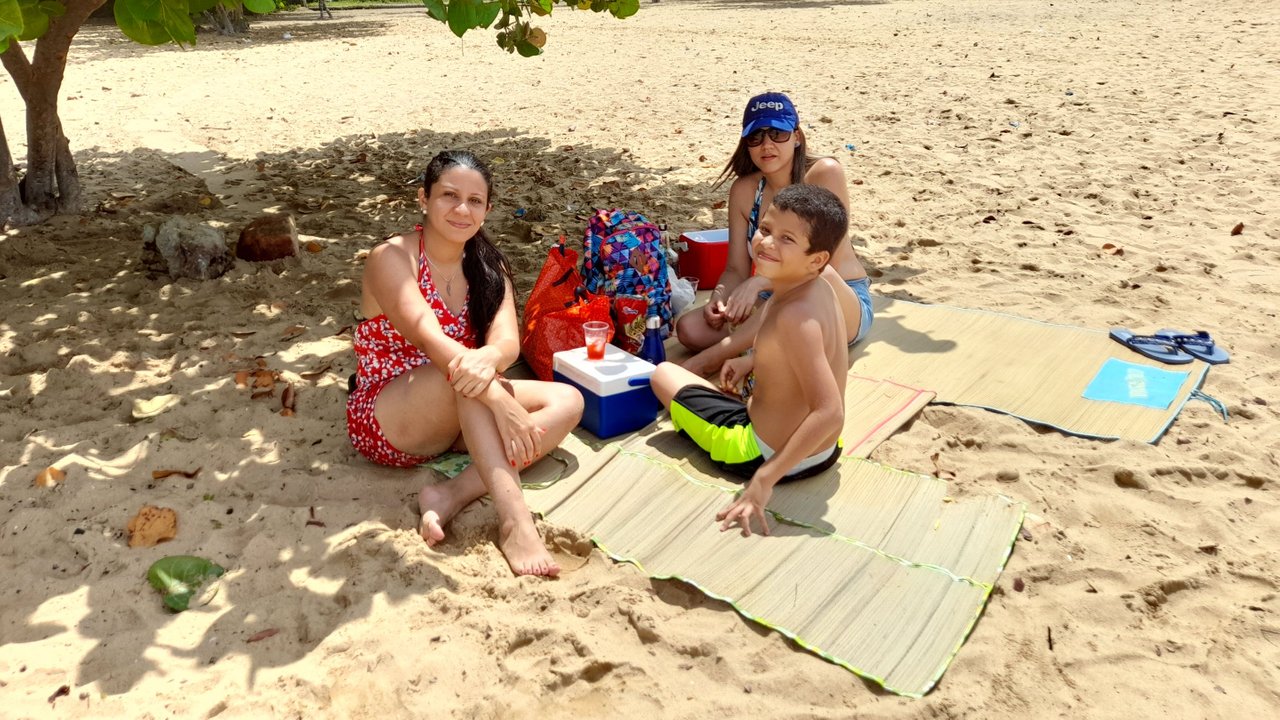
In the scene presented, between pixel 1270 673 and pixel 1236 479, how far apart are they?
1.08m

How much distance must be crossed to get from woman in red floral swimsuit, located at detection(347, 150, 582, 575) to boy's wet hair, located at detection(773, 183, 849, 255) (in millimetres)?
1116

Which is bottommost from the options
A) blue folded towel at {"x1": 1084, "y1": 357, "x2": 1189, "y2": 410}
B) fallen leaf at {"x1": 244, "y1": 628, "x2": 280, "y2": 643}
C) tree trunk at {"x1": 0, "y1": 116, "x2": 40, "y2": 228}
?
fallen leaf at {"x1": 244, "y1": 628, "x2": 280, "y2": 643}

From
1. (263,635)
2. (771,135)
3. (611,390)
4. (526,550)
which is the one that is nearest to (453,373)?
(526,550)

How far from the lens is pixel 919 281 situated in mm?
5406

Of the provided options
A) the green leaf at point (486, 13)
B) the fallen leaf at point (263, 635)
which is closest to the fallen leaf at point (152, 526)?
the fallen leaf at point (263, 635)

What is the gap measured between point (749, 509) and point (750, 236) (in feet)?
6.27

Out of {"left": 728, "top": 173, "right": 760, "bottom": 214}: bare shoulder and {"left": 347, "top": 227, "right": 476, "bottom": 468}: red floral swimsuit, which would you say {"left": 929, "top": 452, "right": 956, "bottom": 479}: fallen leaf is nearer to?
{"left": 728, "top": 173, "right": 760, "bottom": 214}: bare shoulder

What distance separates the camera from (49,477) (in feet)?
10.3

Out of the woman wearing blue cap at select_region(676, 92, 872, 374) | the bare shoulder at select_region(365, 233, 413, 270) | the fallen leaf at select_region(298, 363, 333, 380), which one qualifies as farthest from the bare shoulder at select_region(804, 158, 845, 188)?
the fallen leaf at select_region(298, 363, 333, 380)

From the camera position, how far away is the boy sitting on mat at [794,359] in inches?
114

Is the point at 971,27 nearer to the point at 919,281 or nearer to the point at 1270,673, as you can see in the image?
the point at 919,281

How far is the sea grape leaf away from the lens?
2.66 metres

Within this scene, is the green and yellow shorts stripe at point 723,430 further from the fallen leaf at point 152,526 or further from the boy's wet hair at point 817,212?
the fallen leaf at point 152,526

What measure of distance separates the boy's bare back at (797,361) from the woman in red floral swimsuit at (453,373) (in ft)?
2.52
